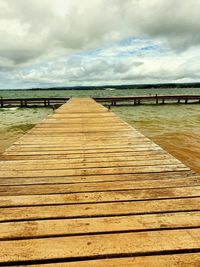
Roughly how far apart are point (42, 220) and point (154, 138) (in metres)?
9.34

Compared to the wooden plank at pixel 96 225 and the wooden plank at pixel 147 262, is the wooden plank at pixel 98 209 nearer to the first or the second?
the wooden plank at pixel 96 225

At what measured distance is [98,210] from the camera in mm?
2465

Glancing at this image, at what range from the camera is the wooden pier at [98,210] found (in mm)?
1840

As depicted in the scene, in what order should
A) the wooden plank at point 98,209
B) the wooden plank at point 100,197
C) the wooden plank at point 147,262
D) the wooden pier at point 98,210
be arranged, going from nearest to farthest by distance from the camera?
the wooden plank at point 147,262, the wooden pier at point 98,210, the wooden plank at point 98,209, the wooden plank at point 100,197

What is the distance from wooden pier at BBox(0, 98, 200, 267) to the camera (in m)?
1.84

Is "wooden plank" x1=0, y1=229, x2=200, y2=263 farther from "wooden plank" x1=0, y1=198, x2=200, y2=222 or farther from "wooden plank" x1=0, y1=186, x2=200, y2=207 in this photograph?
"wooden plank" x1=0, y1=186, x2=200, y2=207

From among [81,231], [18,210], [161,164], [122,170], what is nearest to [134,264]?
[81,231]

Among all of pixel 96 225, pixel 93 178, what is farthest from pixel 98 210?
pixel 93 178

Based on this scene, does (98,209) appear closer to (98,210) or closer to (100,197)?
(98,210)

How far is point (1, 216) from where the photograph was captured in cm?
236

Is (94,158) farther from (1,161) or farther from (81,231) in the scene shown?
(81,231)

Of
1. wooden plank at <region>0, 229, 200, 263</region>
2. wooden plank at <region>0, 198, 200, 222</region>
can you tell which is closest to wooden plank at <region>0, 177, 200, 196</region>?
wooden plank at <region>0, 198, 200, 222</region>

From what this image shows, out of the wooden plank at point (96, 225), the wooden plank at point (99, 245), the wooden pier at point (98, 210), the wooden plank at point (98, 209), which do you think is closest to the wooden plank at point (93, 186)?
the wooden pier at point (98, 210)

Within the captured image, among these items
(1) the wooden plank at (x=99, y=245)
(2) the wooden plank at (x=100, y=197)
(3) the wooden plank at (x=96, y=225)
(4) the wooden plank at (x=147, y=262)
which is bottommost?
(4) the wooden plank at (x=147, y=262)
